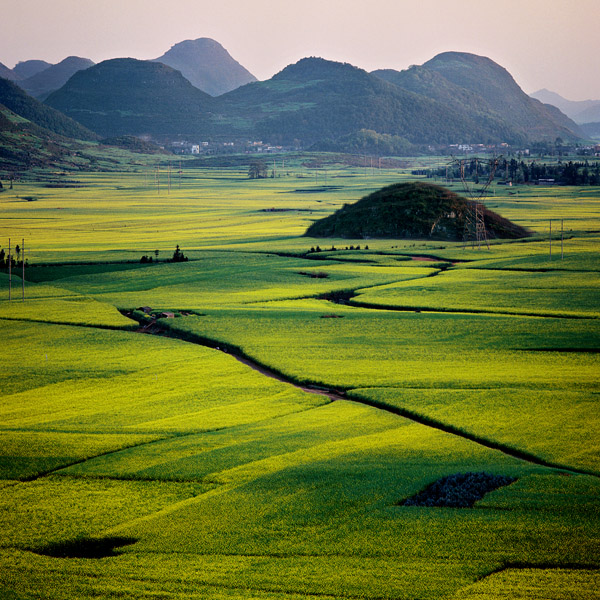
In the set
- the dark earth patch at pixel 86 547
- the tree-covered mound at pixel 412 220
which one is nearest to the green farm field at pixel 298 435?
the dark earth patch at pixel 86 547

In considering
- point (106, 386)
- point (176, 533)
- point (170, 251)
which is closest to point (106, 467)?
point (176, 533)

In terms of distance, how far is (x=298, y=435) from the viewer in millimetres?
26922

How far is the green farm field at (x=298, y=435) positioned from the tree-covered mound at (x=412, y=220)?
31.6 m

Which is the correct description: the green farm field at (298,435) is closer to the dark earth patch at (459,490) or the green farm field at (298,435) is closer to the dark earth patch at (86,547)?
the dark earth patch at (86,547)

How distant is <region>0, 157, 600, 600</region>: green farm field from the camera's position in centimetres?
1794

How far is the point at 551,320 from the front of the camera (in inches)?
1859

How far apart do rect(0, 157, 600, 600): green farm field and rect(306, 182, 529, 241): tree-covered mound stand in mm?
31607

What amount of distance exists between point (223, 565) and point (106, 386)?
1833cm

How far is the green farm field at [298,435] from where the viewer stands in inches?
706

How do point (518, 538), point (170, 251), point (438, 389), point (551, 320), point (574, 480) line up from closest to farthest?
point (518, 538), point (574, 480), point (438, 389), point (551, 320), point (170, 251)

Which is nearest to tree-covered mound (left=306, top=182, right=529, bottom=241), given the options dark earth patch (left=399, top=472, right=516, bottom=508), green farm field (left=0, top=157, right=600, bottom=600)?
green farm field (left=0, top=157, right=600, bottom=600)

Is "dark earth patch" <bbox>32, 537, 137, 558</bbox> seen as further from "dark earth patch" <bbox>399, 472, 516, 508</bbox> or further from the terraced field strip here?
the terraced field strip

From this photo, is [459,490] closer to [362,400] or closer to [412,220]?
[362,400]

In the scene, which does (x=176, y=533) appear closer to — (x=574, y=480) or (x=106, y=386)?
(x=574, y=480)
